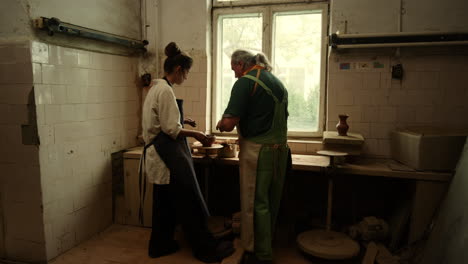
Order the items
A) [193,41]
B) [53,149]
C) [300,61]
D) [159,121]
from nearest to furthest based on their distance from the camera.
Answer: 1. [159,121]
2. [53,149]
3. [300,61]
4. [193,41]

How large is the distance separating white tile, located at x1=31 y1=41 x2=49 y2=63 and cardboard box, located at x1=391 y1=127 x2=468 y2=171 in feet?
10.1

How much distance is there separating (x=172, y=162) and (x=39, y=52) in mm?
1334

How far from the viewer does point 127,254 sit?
305cm

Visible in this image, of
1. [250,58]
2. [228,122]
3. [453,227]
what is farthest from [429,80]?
[228,122]

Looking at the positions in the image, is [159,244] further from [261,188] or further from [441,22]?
[441,22]

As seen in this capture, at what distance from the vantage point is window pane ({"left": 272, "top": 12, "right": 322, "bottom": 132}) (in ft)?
12.5

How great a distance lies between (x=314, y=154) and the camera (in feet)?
12.0

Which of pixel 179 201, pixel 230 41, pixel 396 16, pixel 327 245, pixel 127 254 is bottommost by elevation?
pixel 127 254

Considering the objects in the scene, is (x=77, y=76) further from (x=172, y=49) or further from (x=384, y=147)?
(x=384, y=147)

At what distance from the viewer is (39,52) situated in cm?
266

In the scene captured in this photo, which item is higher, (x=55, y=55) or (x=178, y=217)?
(x=55, y=55)

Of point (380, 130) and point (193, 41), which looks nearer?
point (380, 130)

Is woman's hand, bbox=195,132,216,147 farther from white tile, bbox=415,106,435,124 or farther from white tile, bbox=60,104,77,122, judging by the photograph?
white tile, bbox=415,106,435,124

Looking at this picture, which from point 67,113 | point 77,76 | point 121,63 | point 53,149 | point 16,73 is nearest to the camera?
point 16,73
